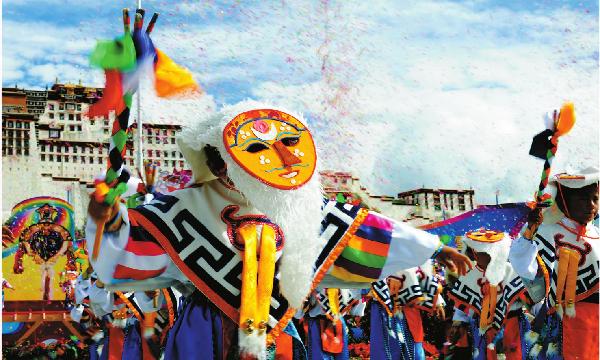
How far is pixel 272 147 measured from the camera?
378 cm

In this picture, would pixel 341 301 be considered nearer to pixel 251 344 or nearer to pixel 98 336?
pixel 98 336

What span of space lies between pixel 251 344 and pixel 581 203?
9.09 feet

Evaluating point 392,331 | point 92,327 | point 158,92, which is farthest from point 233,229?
point 92,327

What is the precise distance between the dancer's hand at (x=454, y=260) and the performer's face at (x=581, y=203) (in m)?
1.76

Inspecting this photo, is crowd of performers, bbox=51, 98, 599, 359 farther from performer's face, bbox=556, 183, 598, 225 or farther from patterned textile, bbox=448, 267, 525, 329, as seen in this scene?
patterned textile, bbox=448, 267, 525, 329

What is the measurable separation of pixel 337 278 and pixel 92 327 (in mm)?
6292

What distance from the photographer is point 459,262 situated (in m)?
3.91

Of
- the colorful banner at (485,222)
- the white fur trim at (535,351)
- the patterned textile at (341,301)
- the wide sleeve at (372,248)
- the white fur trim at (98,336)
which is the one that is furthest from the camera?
the white fur trim at (98,336)

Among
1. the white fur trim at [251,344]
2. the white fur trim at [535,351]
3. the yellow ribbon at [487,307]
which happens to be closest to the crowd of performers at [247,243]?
the white fur trim at [251,344]

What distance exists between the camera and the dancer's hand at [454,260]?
3.91 meters

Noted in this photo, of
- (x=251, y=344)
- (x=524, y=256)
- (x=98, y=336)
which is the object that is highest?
Answer: (x=524, y=256)

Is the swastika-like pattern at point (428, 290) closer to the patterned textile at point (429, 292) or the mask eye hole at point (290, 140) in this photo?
the patterned textile at point (429, 292)

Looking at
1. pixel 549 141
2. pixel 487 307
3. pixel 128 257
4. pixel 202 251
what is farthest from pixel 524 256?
pixel 487 307

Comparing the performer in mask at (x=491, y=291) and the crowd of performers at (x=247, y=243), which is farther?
the performer in mask at (x=491, y=291)
